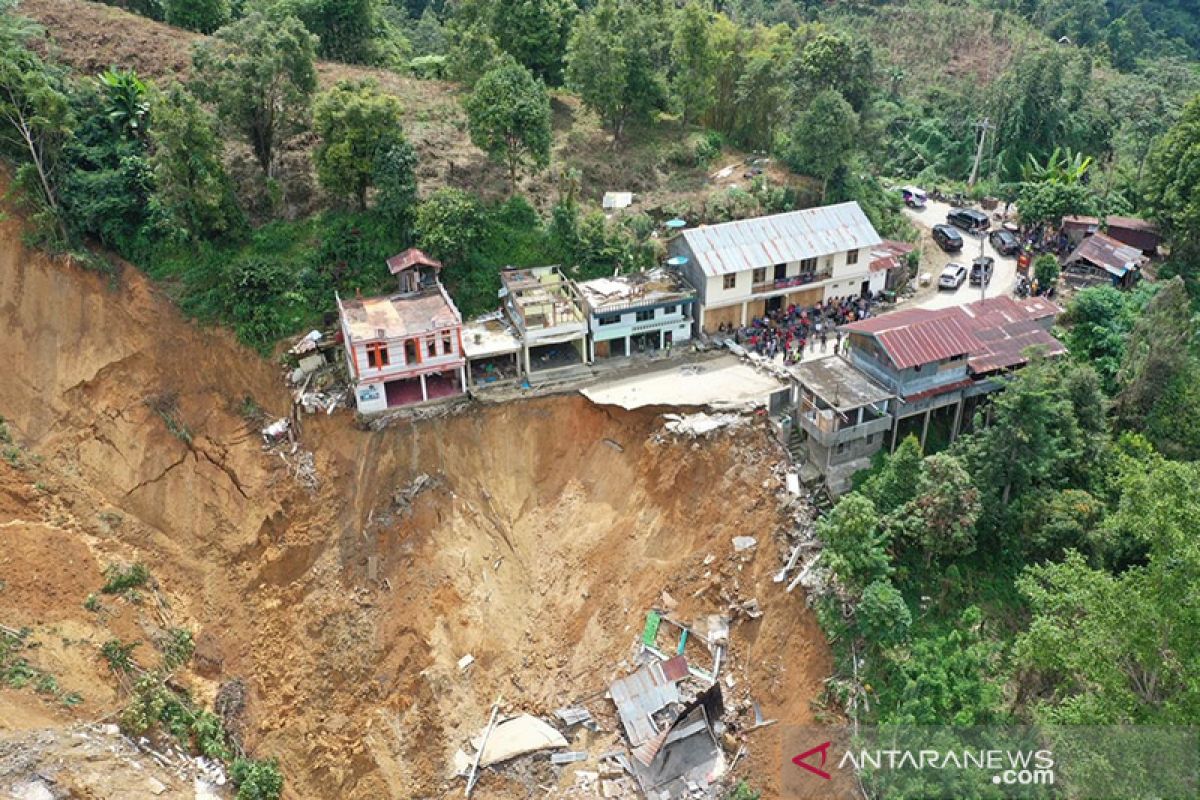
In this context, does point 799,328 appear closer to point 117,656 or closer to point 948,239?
point 948,239

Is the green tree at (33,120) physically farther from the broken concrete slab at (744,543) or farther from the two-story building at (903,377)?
the two-story building at (903,377)

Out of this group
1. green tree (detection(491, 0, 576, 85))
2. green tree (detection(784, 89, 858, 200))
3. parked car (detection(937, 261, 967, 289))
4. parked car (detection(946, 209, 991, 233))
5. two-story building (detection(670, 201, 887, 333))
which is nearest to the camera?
two-story building (detection(670, 201, 887, 333))

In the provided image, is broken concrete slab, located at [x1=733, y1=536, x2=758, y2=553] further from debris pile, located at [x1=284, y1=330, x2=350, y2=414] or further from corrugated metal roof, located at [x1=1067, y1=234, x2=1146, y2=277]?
corrugated metal roof, located at [x1=1067, y1=234, x2=1146, y2=277]

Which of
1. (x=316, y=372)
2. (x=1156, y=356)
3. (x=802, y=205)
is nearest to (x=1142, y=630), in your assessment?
(x=1156, y=356)

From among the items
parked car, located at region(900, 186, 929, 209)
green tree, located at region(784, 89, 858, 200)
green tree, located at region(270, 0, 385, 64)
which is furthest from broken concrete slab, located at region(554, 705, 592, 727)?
green tree, located at region(270, 0, 385, 64)

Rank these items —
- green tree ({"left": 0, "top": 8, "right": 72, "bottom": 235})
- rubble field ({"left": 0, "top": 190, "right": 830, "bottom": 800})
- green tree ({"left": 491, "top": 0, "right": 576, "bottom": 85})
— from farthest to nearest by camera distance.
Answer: green tree ({"left": 491, "top": 0, "right": 576, "bottom": 85}) < green tree ({"left": 0, "top": 8, "right": 72, "bottom": 235}) < rubble field ({"left": 0, "top": 190, "right": 830, "bottom": 800})

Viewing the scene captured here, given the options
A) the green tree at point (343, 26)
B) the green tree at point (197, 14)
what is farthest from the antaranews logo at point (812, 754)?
the green tree at point (197, 14)
